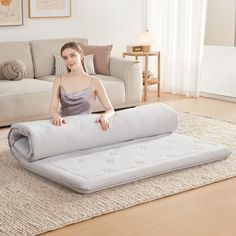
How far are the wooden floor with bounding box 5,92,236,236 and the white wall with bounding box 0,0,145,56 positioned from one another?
351 centimetres

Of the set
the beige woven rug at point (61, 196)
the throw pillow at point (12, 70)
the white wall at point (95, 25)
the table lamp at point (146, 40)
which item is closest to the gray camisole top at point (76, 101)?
the beige woven rug at point (61, 196)

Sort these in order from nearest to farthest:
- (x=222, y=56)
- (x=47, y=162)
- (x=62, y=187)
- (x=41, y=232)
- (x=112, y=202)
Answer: (x=41, y=232)
(x=112, y=202)
(x=62, y=187)
(x=47, y=162)
(x=222, y=56)

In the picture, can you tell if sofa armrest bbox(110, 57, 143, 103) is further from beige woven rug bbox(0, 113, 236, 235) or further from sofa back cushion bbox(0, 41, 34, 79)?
beige woven rug bbox(0, 113, 236, 235)

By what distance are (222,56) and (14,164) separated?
3.55 m

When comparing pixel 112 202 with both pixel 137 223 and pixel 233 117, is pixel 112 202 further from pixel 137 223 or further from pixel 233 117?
pixel 233 117

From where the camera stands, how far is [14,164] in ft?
13.6

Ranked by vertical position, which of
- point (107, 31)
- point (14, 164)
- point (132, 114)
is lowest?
point (14, 164)

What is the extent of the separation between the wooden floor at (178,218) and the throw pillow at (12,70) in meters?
2.78

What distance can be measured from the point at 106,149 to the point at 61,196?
82 cm

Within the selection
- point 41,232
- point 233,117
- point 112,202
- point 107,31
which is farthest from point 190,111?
point 41,232

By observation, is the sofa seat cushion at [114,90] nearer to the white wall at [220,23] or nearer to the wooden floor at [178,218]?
the white wall at [220,23]

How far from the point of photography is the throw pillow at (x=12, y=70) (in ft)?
19.0

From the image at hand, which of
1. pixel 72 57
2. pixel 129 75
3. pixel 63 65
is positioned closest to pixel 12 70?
pixel 63 65

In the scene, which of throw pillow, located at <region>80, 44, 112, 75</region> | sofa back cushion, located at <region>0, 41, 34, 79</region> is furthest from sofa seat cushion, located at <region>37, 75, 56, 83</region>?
throw pillow, located at <region>80, 44, 112, 75</region>
